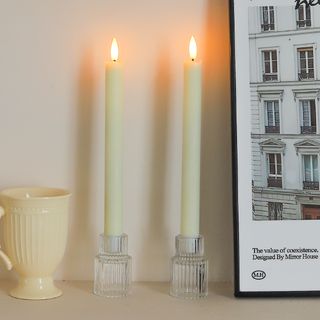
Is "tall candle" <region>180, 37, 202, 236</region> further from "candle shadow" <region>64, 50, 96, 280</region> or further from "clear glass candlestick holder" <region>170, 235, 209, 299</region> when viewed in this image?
"candle shadow" <region>64, 50, 96, 280</region>

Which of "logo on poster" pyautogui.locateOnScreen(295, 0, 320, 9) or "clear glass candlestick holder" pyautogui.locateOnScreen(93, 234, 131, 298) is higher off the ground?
"logo on poster" pyautogui.locateOnScreen(295, 0, 320, 9)

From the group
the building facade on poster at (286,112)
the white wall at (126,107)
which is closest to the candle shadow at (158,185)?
the white wall at (126,107)

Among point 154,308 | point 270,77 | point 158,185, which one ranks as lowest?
point 154,308

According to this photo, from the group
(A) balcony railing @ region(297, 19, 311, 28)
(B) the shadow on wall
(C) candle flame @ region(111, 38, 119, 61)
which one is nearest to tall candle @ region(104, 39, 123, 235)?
(C) candle flame @ region(111, 38, 119, 61)

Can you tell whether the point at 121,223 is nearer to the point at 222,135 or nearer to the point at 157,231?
the point at 157,231

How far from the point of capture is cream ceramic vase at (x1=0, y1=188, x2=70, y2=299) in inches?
29.7

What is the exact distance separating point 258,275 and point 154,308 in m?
0.13

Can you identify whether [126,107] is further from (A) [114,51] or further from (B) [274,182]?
(B) [274,182]

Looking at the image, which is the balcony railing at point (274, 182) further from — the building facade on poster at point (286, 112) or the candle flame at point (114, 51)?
the candle flame at point (114, 51)

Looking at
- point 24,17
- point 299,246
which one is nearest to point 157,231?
point 299,246

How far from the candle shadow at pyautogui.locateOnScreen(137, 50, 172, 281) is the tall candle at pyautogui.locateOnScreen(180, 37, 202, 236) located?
6 centimetres

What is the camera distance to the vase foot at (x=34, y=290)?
775 mm

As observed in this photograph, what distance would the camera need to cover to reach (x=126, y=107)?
0.84 meters

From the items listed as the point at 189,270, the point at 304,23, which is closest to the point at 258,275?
the point at 189,270
